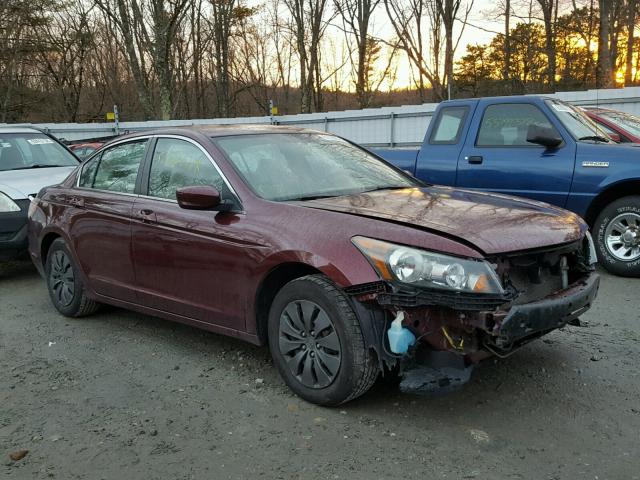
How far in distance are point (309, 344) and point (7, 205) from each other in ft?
16.1

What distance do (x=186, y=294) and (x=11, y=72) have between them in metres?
29.9

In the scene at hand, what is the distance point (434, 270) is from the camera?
9.73 ft

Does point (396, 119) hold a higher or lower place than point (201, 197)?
higher

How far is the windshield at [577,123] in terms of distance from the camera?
21.5 feet

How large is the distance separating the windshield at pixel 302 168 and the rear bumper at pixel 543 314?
4.69ft

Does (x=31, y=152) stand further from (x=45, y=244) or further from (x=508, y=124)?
(x=508, y=124)

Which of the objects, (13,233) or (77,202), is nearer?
(77,202)

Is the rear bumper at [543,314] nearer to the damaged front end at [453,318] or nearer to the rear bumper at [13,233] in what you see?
the damaged front end at [453,318]

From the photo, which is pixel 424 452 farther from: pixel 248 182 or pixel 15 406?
pixel 15 406

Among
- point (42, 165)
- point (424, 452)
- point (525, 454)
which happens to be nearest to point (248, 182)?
point (424, 452)

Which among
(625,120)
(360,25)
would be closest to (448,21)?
(360,25)

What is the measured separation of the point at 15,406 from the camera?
11.8ft

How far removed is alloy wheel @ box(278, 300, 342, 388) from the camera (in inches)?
129

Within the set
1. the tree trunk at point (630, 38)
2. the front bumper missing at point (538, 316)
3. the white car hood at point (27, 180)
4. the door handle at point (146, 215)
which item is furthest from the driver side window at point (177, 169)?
the tree trunk at point (630, 38)
